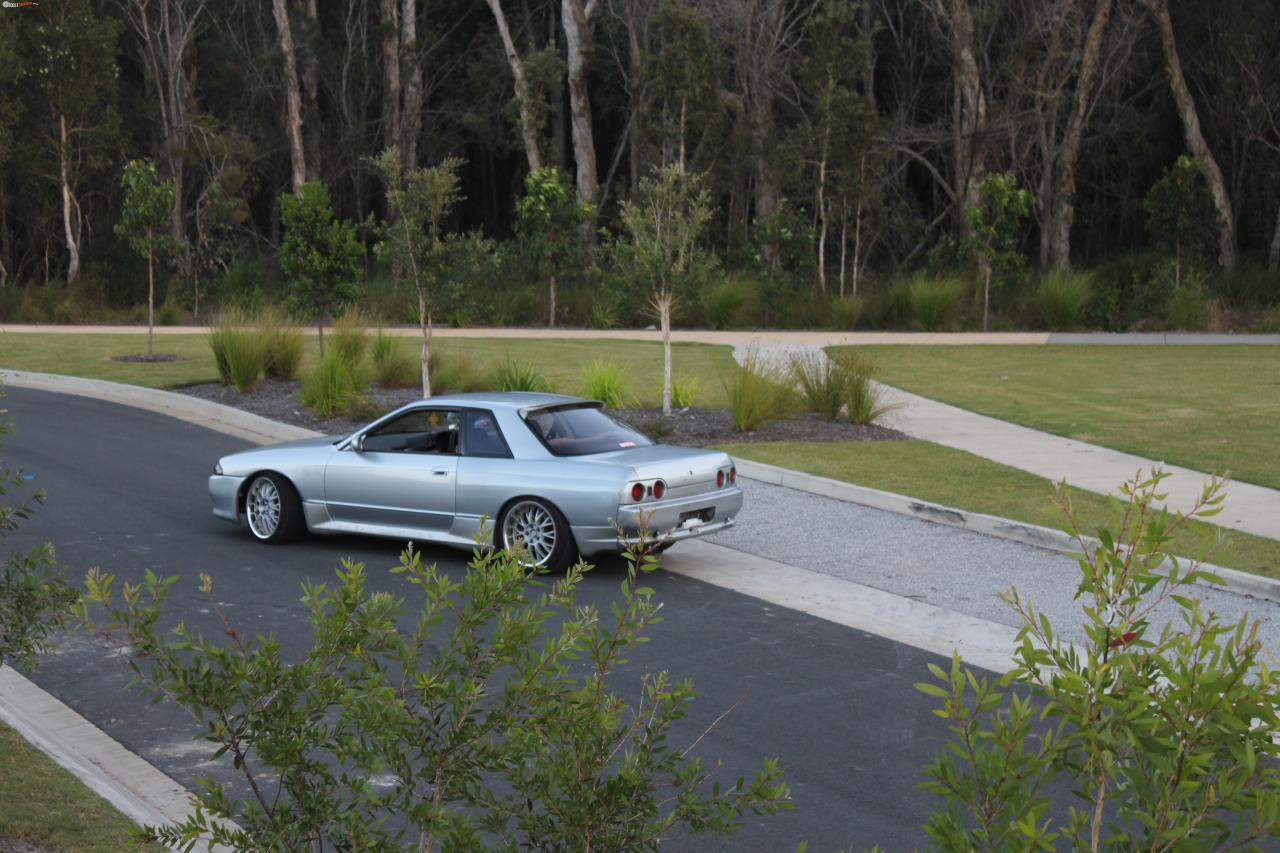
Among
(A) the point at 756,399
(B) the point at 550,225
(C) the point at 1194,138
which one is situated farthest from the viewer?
(C) the point at 1194,138

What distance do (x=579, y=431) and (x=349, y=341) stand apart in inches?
421

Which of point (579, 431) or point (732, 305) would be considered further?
point (732, 305)

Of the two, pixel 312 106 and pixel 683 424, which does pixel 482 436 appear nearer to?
pixel 683 424

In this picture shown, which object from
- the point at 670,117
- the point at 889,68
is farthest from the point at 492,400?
the point at 889,68

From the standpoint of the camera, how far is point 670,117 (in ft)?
133

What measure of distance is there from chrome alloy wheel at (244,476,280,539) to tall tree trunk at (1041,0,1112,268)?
1241 inches

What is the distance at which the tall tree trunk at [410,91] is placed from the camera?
48.8 metres

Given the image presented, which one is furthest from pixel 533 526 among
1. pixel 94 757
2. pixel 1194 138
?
pixel 1194 138

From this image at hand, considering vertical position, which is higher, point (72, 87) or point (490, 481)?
point (72, 87)

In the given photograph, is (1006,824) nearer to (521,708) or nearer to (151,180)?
(521,708)

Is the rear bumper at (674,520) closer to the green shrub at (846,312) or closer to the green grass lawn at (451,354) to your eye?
the green grass lawn at (451,354)

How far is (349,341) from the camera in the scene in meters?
21.9

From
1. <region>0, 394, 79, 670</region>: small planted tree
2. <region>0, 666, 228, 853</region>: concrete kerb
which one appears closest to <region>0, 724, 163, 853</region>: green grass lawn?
<region>0, 666, 228, 853</region>: concrete kerb

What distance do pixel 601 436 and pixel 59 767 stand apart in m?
5.93
